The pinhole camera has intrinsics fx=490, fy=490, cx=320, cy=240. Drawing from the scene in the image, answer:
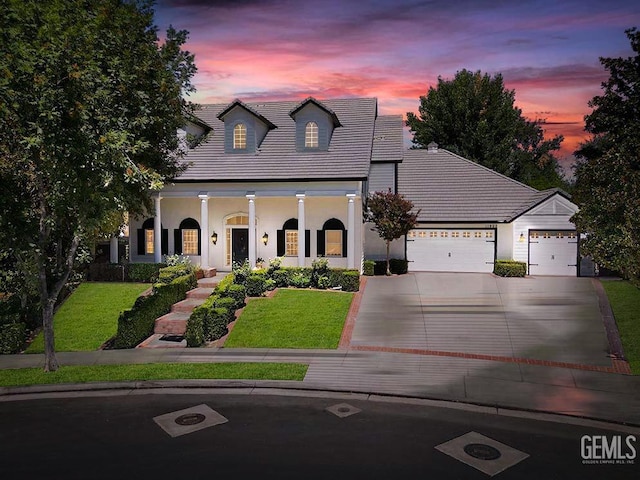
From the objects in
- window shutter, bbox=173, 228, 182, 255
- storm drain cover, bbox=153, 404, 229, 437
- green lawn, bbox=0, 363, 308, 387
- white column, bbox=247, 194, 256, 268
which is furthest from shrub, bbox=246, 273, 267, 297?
storm drain cover, bbox=153, 404, 229, 437

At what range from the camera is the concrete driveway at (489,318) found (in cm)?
1545

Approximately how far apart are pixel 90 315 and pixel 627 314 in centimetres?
2027

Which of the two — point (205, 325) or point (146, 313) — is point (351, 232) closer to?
point (205, 325)

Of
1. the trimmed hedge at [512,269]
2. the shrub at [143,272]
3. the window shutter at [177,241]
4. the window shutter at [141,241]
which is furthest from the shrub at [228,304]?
the trimmed hedge at [512,269]

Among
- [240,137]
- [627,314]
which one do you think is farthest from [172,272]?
[627,314]

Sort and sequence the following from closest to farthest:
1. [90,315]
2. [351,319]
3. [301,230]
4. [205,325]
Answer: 1. [205,325]
2. [351,319]
3. [90,315]
4. [301,230]

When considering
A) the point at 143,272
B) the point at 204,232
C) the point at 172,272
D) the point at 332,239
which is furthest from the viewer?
the point at 332,239

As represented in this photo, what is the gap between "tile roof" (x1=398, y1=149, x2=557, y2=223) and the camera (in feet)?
90.7

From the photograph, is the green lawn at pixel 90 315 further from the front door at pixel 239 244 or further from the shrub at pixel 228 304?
the front door at pixel 239 244

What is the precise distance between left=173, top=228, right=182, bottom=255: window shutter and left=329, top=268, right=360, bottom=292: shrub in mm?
9339

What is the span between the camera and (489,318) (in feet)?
59.3

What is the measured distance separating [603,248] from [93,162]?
14.8 meters

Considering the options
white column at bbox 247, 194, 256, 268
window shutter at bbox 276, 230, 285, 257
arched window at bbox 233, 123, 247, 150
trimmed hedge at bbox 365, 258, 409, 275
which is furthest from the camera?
trimmed hedge at bbox 365, 258, 409, 275

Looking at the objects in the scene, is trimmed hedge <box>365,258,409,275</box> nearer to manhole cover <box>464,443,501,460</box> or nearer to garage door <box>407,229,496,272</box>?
garage door <box>407,229,496,272</box>
